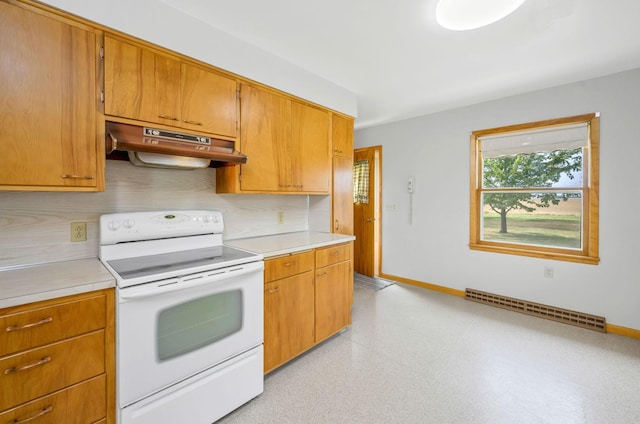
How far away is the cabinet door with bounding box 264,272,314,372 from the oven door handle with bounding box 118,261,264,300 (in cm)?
30

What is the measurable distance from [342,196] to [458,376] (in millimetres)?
1910

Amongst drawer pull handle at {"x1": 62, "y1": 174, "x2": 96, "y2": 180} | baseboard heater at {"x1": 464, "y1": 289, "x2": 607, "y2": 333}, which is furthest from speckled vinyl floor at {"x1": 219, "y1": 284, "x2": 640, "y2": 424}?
drawer pull handle at {"x1": 62, "y1": 174, "x2": 96, "y2": 180}

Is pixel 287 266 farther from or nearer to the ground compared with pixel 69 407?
farther from the ground

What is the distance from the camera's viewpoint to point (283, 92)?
243 centimetres

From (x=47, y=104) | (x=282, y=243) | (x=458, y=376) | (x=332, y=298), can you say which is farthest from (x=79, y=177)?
(x=458, y=376)

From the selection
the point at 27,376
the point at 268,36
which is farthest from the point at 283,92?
the point at 27,376

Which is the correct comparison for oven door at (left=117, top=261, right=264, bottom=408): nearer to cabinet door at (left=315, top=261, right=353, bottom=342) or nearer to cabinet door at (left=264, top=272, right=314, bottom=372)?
cabinet door at (left=264, top=272, right=314, bottom=372)

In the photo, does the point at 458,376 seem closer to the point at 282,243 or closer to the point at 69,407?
the point at 282,243

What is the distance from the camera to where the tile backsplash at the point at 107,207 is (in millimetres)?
1549

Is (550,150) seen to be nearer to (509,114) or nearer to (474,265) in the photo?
(509,114)

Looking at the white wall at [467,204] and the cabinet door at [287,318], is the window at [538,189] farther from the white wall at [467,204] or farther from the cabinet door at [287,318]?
the cabinet door at [287,318]

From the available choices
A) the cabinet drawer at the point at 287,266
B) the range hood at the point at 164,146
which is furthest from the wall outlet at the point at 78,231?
the cabinet drawer at the point at 287,266

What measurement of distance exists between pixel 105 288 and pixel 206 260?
0.51 m

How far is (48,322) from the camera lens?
117 centimetres
